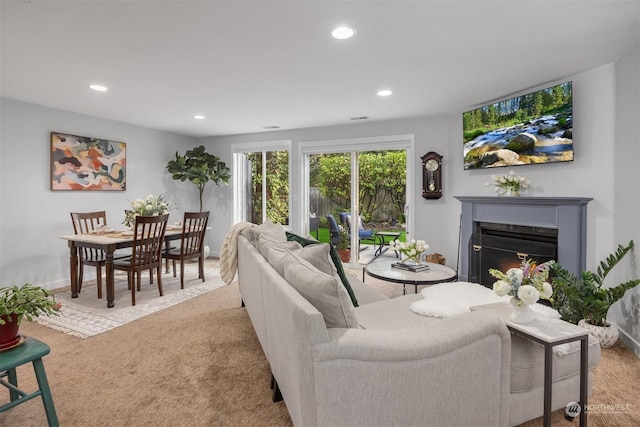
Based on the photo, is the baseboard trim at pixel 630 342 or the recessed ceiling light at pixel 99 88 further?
the recessed ceiling light at pixel 99 88

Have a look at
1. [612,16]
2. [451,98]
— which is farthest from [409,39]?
[451,98]

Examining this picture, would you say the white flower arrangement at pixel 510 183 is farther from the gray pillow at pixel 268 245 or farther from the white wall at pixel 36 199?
the white wall at pixel 36 199

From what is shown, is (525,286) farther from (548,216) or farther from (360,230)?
(360,230)

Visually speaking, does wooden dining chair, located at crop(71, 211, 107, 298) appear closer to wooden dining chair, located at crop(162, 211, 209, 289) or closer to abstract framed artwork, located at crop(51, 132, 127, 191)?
abstract framed artwork, located at crop(51, 132, 127, 191)

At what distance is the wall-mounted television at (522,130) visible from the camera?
3.29 m

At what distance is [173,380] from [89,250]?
2696mm

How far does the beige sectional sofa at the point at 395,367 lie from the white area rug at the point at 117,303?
2.22m

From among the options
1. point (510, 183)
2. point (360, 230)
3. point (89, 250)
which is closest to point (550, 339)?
point (510, 183)

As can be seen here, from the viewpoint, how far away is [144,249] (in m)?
3.76

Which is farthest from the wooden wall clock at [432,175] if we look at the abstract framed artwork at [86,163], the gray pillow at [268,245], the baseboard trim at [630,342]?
the abstract framed artwork at [86,163]

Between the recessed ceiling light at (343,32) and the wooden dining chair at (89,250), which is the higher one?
the recessed ceiling light at (343,32)

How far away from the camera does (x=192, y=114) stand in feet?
15.2

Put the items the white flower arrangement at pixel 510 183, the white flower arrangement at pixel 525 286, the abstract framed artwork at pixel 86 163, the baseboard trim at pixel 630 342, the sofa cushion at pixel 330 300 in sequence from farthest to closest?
1. the abstract framed artwork at pixel 86 163
2. the white flower arrangement at pixel 510 183
3. the baseboard trim at pixel 630 342
4. the white flower arrangement at pixel 525 286
5. the sofa cushion at pixel 330 300

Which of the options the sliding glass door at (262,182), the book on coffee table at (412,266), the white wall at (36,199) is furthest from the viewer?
the sliding glass door at (262,182)
